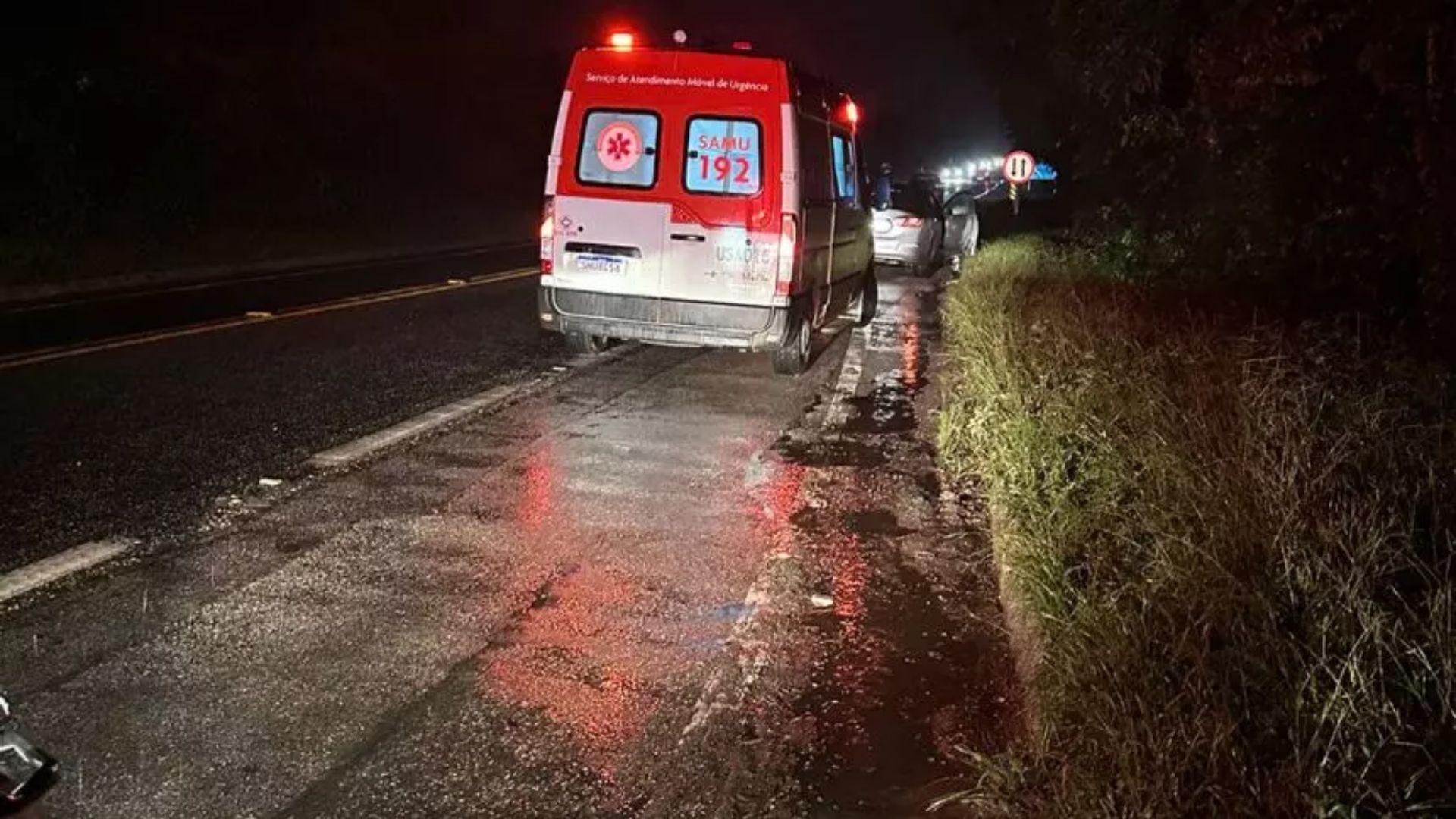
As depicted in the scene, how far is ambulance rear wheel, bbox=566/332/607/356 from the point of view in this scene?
1078 cm

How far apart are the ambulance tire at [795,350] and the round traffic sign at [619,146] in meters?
1.76

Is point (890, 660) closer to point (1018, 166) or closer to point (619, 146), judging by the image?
point (619, 146)

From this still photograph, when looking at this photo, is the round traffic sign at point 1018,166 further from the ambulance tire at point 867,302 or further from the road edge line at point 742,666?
the road edge line at point 742,666

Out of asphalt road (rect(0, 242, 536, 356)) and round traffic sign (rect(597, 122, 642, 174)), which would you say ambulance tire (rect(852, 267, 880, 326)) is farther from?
asphalt road (rect(0, 242, 536, 356))

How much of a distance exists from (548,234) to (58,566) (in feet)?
16.5

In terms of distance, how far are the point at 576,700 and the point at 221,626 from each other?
1511mm

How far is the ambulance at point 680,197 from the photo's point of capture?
29.5 ft

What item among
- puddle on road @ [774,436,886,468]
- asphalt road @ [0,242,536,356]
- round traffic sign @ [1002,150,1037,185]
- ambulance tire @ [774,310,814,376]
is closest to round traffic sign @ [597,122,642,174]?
ambulance tire @ [774,310,814,376]

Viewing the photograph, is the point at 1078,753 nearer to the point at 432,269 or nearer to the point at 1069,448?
the point at 1069,448

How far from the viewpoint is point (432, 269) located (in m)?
20.8

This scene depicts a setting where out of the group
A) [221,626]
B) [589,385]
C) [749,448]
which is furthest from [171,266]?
[221,626]

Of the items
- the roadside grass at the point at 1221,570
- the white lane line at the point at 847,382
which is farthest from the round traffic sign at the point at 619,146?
the roadside grass at the point at 1221,570

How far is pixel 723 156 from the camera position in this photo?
9062 mm

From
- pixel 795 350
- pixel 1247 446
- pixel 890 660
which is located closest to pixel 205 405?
pixel 795 350
